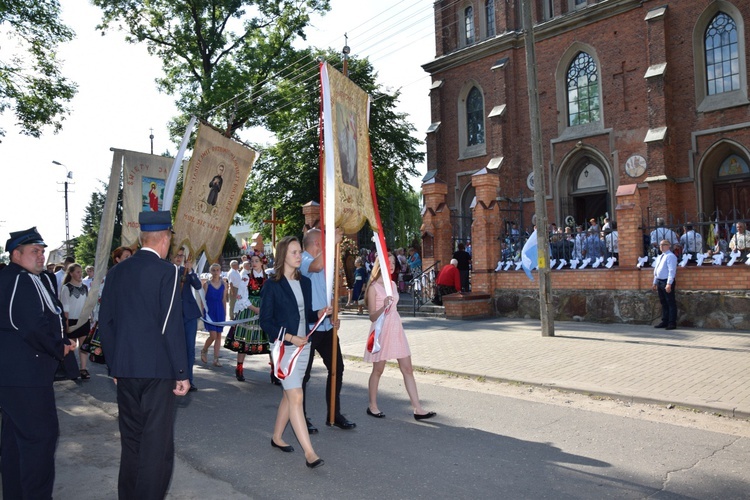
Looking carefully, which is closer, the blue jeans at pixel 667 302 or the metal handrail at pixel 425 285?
the blue jeans at pixel 667 302

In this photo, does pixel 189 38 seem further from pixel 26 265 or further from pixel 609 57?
pixel 26 265

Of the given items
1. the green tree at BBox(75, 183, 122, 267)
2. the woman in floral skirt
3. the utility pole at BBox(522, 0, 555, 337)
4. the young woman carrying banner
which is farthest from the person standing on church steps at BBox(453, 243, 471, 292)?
the green tree at BBox(75, 183, 122, 267)

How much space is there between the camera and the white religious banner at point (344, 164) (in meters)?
5.52

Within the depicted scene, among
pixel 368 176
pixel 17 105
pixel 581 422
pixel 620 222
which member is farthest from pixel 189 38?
pixel 581 422

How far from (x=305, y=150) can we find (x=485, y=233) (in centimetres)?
1685

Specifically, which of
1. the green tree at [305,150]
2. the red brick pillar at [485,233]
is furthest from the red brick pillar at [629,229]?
the green tree at [305,150]

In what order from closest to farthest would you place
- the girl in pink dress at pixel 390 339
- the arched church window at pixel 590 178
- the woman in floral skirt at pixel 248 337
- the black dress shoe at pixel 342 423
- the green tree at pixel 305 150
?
the black dress shoe at pixel 342 423 < the girl in pink dress at pixel 390 339 < the woman in floral skirt at pixel 248 337 < the arched church window at pixel 590 178 < the green tree at pixel 305 150

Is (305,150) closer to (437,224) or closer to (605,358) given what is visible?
(437,224)

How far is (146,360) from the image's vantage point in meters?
3.57

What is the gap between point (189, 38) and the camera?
93.3ft

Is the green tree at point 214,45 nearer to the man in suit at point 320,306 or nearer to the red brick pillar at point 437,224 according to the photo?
the red brick pillar at point 437,224

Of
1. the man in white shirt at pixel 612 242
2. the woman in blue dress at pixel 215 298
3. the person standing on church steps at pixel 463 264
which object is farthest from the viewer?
the person standing on church steps at pixel 463 264

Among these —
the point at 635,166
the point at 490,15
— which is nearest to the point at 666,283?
Result: the point at 635,166

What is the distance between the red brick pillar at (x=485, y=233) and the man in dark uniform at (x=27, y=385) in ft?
42.5
